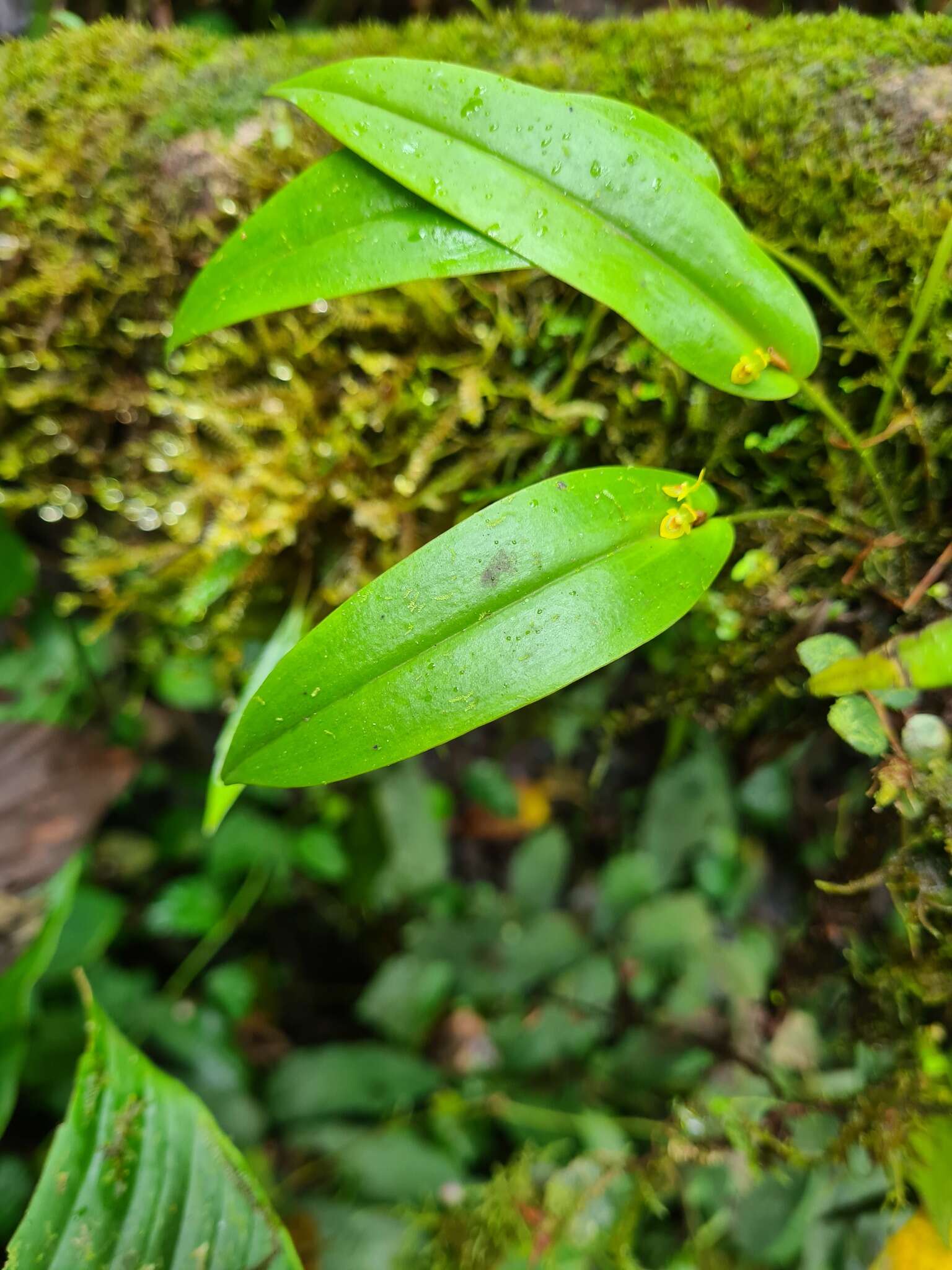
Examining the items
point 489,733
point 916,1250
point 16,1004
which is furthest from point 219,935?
point 916,1250

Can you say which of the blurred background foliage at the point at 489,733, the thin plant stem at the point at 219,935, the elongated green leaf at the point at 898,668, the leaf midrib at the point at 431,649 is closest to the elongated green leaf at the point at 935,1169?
the blurred background foliage at the point at 489,733

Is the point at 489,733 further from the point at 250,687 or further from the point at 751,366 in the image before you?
Result: the point at 751,366

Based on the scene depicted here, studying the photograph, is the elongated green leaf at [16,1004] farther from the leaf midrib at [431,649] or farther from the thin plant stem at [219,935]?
the leaf midrib at [431,649]

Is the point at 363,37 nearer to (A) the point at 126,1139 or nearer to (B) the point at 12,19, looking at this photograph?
(B) the point at 12,19

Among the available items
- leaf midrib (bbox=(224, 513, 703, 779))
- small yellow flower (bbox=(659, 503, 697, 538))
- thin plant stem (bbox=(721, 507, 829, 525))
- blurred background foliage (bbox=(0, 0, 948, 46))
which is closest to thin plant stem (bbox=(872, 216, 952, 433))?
thin plant stem (bbox=(721, 507, 829, 525))

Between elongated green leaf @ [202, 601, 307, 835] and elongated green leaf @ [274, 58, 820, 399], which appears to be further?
elongated green leaf @ [202, 601, 307, 835]

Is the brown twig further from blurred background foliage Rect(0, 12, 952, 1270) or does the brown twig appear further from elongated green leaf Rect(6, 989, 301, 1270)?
Answer: elongated green leaf Rect(6, 989, 301, 1270)
